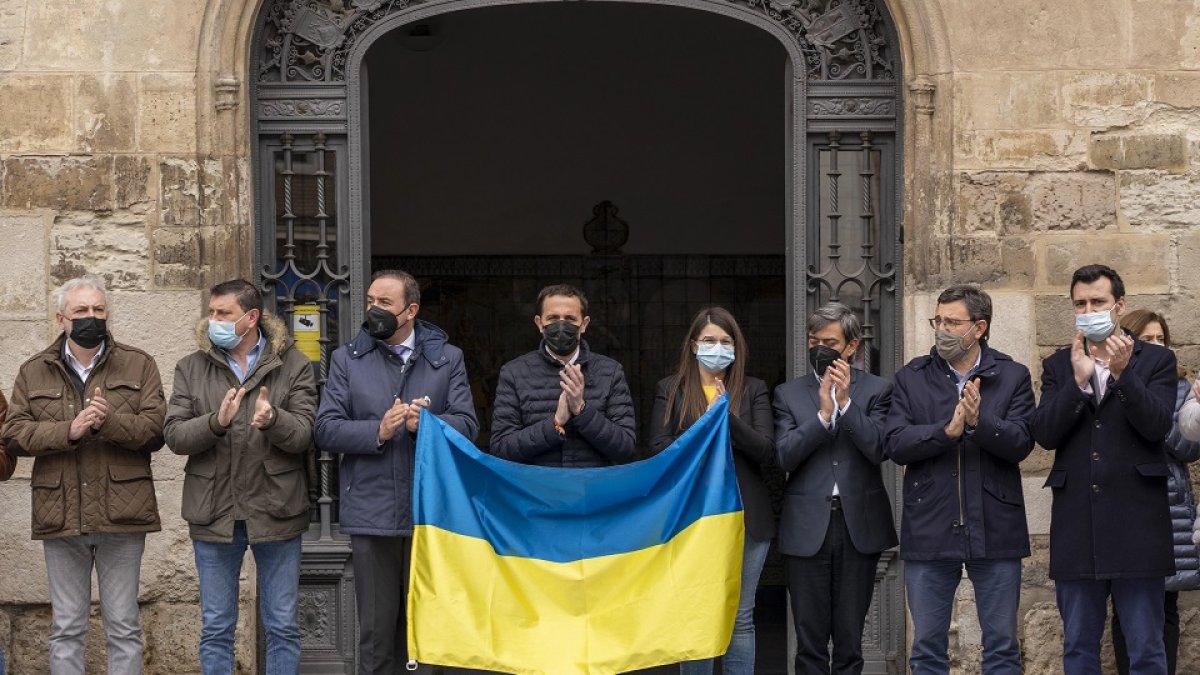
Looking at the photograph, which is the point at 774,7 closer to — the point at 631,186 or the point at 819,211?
the point at 819,211

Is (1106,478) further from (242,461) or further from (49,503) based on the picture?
(49,503)

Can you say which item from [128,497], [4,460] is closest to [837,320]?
[128,497]

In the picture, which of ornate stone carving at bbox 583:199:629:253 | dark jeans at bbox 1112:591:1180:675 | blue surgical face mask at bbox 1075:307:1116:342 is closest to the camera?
blue surgical face mask at bbox 1075:307:1116:342

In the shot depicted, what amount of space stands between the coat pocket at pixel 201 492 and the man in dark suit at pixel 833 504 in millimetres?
2259

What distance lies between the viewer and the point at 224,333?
7590mm

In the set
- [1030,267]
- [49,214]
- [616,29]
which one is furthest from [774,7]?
[616,29]

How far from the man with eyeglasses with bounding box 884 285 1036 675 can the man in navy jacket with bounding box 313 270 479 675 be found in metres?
1.79

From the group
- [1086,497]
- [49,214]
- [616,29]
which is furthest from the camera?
[616,29]

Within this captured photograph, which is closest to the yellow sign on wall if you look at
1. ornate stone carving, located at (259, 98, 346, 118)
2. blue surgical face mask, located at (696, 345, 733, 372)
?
ornate stone carving, located at (259, 98, 346, 118)

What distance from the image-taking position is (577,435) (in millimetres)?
7789

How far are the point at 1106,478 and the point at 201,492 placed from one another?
11.5 ft

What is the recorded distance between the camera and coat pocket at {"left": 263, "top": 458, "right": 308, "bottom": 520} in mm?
7566

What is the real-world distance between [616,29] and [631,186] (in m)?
1.14

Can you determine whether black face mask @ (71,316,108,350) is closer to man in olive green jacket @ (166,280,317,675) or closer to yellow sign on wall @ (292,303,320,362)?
man in olive green jacket @ (166,280,317,675)
